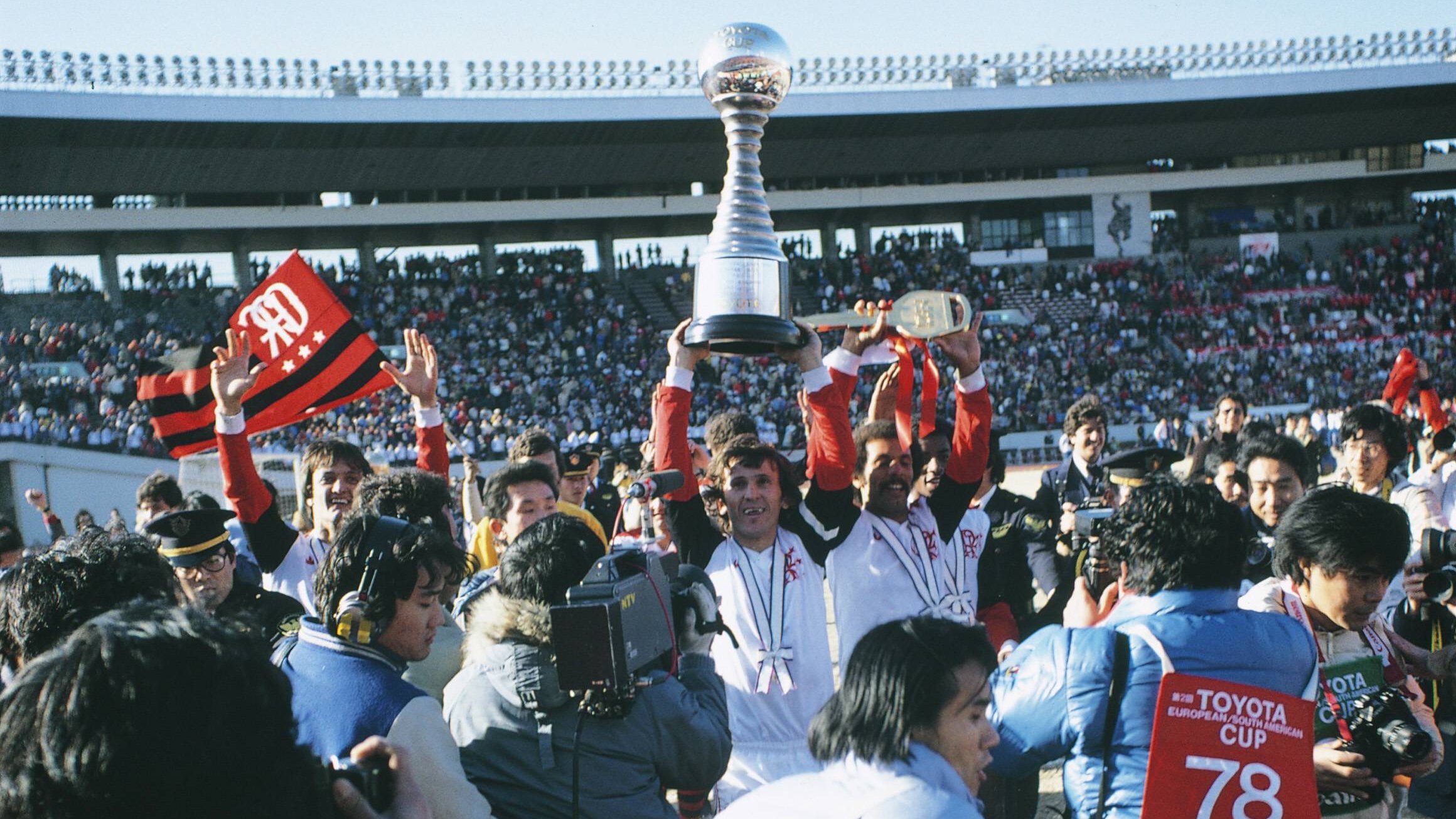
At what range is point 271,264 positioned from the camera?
35.4m

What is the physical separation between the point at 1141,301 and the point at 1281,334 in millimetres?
3969

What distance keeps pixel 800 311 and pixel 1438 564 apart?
32149 mm

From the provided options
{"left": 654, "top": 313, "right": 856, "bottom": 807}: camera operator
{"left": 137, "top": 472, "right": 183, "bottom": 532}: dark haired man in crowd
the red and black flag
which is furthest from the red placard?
{"left": 137, "top": 472, "right": 183, "bottom": 532}: dark haired man in crowd

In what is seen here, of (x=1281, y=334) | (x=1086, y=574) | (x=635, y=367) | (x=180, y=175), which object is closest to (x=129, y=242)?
(x=180, y=175)

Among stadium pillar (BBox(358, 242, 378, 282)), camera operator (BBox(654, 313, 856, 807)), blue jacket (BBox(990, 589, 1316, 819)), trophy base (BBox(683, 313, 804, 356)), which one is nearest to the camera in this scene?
blue jacket (BBox(990, 589, 1316, 819))

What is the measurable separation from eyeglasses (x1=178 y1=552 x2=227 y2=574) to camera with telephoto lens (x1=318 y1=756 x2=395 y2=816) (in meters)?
2.58

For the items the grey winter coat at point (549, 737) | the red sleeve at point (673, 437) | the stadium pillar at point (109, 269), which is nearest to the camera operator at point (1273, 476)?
the red sleeve at point (673, 437)

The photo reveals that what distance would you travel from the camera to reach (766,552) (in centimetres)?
388

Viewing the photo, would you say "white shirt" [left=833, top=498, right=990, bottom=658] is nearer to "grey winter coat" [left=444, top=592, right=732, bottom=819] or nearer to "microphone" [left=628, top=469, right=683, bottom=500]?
"microphone" [left=628, top=469, right=683, bottom=500]

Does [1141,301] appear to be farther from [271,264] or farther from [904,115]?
[271,264]

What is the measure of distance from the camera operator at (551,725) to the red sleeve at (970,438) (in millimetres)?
→ 1874

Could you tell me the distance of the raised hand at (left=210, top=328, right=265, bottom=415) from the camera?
4266 millimetres

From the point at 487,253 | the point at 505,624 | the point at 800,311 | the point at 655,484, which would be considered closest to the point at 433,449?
the point at 655,484

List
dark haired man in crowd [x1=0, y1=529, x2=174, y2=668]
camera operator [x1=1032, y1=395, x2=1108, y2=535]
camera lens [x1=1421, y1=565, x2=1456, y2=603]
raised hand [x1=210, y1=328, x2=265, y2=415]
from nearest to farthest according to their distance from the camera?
dark haired man in crowd [x1=0, y1=529, x2=174, y2=668] → camera lens [x1=1421, y1=565, x2=1456, y2=603] → raised hand [x1=210, y1=328, x2=265, y2=415] → camera operator [x1=1032, y1=395, x2=1108, y2=535]
